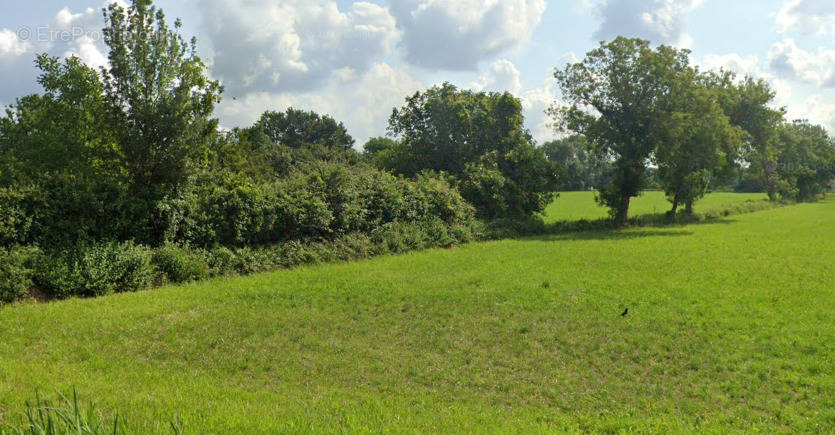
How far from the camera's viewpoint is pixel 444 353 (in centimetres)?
1015

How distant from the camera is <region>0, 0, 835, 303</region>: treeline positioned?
15406 mm

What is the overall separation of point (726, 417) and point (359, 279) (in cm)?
1159

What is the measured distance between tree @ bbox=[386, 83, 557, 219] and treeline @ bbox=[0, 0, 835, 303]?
0.34 ft

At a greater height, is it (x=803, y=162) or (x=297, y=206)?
(x=803, y=162)

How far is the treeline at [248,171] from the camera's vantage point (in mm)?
15406

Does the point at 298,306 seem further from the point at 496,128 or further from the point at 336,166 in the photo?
the point at 496,128

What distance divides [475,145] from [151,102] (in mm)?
24020

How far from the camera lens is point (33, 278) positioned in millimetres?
13453

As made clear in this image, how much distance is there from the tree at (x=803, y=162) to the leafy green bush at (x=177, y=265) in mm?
71572

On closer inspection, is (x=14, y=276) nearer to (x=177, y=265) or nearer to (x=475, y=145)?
(x=177, y=265)

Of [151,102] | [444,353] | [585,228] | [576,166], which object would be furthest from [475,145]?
[576,166]

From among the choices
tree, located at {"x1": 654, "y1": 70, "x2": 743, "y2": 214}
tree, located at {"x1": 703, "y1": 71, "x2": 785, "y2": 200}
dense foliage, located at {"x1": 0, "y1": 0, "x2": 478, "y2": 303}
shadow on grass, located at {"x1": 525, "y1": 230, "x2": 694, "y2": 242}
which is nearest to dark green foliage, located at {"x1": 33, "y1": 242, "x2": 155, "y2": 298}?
dense foliage, located at {"x1": 0, "y1": 0, "x2": 478, "y2": 303}

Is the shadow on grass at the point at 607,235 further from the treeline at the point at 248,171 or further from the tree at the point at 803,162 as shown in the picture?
the tree at the point at 803,162

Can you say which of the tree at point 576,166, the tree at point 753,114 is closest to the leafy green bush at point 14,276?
the tree at point 753,114
